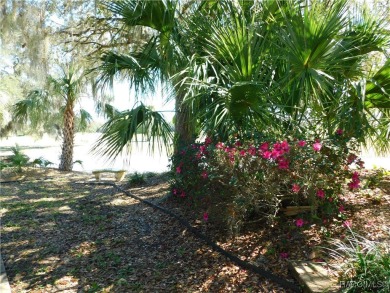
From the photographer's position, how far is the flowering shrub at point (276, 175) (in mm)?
3629

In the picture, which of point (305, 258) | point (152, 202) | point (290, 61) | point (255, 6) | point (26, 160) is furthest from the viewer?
point (26, 160)

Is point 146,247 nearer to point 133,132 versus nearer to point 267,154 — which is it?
point 133,132

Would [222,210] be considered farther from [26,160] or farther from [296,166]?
[26,160]

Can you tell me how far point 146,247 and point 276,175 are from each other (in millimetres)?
1938

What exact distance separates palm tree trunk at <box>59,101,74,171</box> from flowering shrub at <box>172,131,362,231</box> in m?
9.03

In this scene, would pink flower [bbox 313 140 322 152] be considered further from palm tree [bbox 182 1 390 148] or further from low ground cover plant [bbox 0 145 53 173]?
low ground cover plant [bbox 0 145 53 173]

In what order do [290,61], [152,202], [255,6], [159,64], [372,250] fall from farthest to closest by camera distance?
1. [152,202]
2. [159,64]
3. [255,6]
4. [290,61]
5. [372,250]

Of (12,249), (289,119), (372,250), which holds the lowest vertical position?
(12,249)

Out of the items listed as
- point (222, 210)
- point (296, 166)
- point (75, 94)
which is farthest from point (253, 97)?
point (75, 94)

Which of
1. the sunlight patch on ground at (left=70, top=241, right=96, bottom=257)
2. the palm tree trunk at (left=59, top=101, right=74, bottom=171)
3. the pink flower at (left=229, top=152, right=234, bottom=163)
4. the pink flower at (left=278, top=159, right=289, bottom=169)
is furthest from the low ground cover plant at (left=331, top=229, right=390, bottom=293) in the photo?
the palm tree trunk at (left=59, top=101, right=74, bottom=171)

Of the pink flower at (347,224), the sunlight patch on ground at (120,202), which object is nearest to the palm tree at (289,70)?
the pink flower at (347,224)

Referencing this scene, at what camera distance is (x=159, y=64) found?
5.48 metres

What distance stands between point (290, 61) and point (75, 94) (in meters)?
9.28

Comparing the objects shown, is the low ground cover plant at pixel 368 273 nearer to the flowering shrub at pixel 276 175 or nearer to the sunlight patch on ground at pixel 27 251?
the flowering shrub at pixel 276 175
